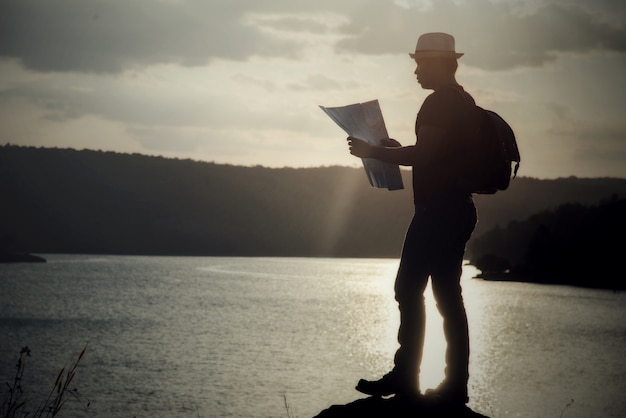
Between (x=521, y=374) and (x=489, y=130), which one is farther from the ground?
(x=489, y=130)

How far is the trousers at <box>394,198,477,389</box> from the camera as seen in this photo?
534 cm

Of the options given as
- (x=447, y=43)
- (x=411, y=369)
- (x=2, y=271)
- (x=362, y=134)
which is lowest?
(x=2, y=271)

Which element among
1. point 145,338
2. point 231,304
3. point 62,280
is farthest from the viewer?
point 62,280

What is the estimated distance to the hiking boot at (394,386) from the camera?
5.55 metres

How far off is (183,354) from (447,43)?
6102cm

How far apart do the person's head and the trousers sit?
2.76ft

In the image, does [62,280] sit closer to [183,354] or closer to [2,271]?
[2,271]

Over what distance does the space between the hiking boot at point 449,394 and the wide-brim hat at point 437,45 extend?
2275 mm

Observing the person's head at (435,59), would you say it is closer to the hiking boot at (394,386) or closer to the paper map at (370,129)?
the paper map at (370,129)

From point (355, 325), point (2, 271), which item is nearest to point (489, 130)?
point (355, 325)

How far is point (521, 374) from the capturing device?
58031mm

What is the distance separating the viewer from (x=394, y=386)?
18.3 feet

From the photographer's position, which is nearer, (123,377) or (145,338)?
(123,377)

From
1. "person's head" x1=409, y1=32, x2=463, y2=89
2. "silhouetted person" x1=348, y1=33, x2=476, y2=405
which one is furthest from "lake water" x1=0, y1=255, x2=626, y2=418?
"person's head" x1=409, y1=32, x2=463, y2=89
